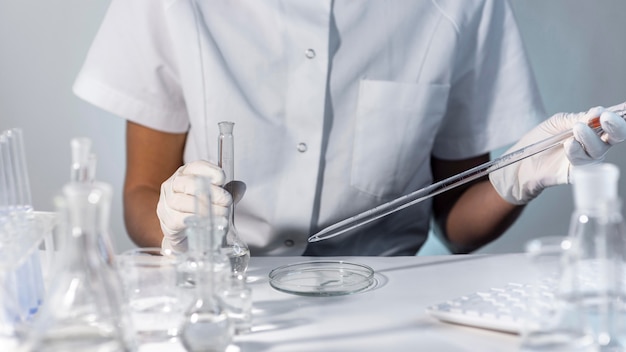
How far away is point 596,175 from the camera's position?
0.63 m

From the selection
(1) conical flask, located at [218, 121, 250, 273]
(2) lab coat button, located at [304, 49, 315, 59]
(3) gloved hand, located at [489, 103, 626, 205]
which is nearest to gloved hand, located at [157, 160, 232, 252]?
(1) conical flask, located at [218, 121, 250, 273]

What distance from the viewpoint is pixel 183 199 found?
42.6 inches

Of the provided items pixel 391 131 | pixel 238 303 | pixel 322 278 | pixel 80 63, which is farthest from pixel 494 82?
pixel 80 63

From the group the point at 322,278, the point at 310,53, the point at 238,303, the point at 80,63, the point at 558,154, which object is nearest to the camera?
the point at 238,303

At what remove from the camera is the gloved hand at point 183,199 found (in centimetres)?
103

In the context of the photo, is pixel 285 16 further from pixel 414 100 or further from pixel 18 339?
pixel 18 339

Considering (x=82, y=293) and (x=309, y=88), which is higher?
(x=309, y=88)

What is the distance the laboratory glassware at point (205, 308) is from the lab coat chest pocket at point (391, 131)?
698 mm

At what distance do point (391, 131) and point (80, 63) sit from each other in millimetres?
842

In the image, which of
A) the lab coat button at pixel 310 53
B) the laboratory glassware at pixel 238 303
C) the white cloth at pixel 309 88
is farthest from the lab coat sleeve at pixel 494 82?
the laboratory glassware at pixel 238 303

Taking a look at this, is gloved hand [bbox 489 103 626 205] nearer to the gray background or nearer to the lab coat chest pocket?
the lab coat chest pocket

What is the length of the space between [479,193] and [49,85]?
1.04 metres

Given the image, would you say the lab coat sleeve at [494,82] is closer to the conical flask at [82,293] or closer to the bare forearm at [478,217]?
the bare forearm at [478,217]

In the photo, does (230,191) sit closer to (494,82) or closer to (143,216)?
(143,216)
